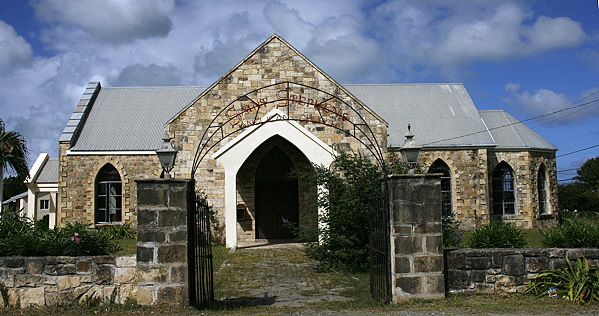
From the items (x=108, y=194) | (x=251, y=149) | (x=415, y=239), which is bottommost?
(x=415, y=239)

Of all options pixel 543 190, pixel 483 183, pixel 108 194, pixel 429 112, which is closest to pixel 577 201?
pixel 543 190

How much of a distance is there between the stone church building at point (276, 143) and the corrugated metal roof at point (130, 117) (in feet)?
0.15

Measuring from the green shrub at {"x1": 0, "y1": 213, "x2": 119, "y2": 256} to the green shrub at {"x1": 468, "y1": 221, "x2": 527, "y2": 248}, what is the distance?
637cm

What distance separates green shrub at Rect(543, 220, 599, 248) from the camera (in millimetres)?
9398

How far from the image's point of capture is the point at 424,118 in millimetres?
26172

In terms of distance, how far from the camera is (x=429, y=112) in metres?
26.7

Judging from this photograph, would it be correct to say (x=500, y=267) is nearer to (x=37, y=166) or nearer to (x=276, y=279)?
(x=276, y=279)

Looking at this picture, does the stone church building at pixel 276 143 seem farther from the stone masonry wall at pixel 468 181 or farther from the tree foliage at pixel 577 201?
the tree foliage at pixel 577 201

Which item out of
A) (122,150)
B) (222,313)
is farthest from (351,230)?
(122,150)

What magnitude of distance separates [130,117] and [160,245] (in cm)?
1816

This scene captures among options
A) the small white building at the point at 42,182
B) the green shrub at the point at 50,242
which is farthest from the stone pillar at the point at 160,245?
the small white building at the point at 42,182

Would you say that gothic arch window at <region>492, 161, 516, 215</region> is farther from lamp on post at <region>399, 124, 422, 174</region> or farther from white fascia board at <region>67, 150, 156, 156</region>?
lamp on post at <region>399, 124, 422, 174</region>

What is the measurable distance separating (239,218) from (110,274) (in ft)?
38.5

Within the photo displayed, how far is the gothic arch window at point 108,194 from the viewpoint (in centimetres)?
2328
